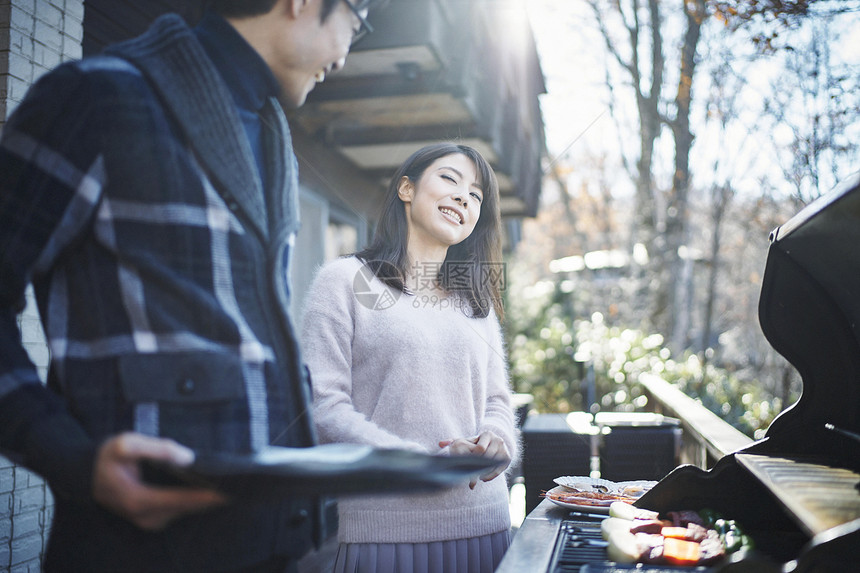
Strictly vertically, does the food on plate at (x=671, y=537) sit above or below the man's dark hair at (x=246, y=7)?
below

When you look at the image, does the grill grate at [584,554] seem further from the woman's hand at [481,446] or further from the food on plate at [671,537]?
the woman's hand at [481,446]

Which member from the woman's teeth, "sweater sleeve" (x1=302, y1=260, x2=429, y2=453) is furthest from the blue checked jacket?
the woman's teeth

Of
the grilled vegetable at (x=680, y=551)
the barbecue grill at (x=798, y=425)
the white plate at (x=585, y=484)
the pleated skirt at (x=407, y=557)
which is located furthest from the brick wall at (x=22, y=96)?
the grilled vegetable at (x=680, y=551)

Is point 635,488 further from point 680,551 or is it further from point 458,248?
point 458,248

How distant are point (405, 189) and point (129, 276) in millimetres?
909

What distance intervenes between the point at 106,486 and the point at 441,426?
896 millimetres

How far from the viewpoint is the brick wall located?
5.64 ft

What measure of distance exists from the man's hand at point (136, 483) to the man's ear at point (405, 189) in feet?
3.26

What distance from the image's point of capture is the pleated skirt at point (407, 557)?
158 centimetres

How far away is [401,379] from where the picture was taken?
1.52 m

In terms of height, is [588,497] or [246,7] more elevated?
[246,7]

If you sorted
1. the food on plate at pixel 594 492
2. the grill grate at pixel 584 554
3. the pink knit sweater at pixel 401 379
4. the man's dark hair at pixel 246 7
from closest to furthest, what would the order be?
1. the man's dark hair at pixel 246 7
2. the grill grate at pixel 584 554
3. the pink knit sweater at pixel 401 379
4. the food on plate at pixel 594 492

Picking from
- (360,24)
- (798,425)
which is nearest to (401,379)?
(360,24)

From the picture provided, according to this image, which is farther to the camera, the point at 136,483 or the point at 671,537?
the point at 671,537
